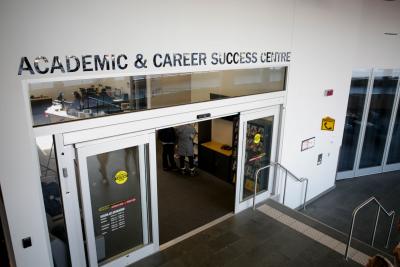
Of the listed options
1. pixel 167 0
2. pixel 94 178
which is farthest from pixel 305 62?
pixel 94 178

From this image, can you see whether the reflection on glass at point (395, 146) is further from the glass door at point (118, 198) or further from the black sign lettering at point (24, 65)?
the black sign lettering at point (24, 65)

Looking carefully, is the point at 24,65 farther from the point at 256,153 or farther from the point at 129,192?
the point at 256,153

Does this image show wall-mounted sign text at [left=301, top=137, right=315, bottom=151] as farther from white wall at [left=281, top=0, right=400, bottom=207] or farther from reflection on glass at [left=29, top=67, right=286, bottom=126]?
reflection on glass at [left=29, top=67, right=286, bottom=126]

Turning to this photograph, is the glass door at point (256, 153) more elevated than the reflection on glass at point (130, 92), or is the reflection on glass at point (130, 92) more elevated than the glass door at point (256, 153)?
the reflection on glass at point (130, 92)

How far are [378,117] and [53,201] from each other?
8983 mm

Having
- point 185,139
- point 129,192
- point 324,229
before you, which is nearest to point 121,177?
point 129,192

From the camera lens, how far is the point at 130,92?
394cm

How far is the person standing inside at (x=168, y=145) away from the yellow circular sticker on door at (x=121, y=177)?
3554 mm

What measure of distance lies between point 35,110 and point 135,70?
1209 mm

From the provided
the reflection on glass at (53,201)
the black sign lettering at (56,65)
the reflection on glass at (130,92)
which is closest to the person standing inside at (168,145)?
the reflection on glass at (130,92)

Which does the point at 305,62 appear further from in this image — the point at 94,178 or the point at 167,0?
the point at 94,178

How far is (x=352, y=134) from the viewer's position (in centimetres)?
901

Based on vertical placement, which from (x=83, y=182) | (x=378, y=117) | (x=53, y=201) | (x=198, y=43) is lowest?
(x=378, y=117)

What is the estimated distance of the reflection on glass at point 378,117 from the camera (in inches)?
345
